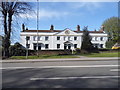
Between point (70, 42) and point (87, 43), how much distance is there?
→ 90.7 ft

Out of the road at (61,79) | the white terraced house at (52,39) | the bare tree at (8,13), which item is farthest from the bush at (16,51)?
the white terraced house at (52,39)

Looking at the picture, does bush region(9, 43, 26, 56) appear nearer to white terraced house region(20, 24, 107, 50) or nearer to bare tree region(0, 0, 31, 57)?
bare tree region(0, 0, 31, 57)

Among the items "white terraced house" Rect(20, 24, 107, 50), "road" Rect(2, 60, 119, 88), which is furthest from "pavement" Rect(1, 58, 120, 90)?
"white terraced house" Rect(20, 24, 107, 50)

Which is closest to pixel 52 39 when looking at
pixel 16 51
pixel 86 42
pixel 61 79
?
pixel 86 42

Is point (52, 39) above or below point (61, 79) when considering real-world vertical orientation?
above

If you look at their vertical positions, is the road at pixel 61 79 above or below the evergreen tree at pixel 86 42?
below

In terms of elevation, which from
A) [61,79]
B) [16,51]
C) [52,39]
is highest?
[52,39]

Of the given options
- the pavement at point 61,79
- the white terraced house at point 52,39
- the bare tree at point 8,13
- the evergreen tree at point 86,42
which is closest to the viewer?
the pavement at point 61,79

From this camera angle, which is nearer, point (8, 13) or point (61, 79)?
point (61, 79)

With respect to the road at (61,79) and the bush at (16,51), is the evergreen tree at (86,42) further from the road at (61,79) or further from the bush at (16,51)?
the road at (61,79)

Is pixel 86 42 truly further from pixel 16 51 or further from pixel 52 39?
pixel 52 39

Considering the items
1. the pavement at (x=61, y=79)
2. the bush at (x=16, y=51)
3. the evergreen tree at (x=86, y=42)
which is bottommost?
the pavement at (x=61, y=79)

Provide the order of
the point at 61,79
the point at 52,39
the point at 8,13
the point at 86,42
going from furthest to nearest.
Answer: the point at 52,39, the point at 86,42, the point at 8,13, the point at 61,79

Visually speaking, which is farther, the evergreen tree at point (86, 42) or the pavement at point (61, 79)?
the evergreen tree at point (86, 42)
